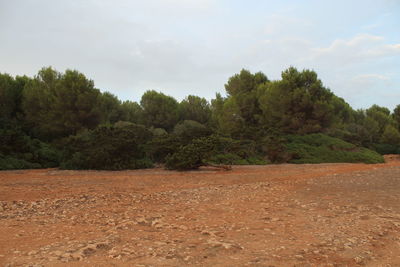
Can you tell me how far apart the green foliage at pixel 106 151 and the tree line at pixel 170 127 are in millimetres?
51

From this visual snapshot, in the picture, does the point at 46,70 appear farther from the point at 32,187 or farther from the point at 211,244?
the point at 211,244

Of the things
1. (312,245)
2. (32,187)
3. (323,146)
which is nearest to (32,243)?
(312,245)

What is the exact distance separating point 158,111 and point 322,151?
59.6 ft

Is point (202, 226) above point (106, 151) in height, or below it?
below

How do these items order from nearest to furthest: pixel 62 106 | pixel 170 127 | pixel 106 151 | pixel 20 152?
pixel 106 151 → pixel 20 152 → pixel 62 106 → pixel 170 127

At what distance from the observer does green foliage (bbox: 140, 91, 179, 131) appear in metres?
35.2

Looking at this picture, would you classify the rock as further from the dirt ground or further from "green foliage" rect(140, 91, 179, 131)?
"green foliage" rect(140, 91, 179, 131)

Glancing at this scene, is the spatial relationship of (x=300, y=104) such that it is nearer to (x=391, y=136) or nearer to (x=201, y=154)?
(x=201, y=154)

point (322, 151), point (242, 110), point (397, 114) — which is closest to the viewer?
point (322, 151)

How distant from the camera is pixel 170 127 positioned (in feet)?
118

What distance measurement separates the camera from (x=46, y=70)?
89.9 feet

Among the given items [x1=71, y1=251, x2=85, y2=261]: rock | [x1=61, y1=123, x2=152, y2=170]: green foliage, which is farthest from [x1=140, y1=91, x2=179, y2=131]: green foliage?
[x1=71, y1=251, x2=85, y2=261]: rock

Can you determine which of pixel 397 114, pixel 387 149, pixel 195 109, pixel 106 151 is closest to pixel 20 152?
pixel 106 151

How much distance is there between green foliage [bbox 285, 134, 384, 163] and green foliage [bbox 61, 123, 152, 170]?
10.1 metres
